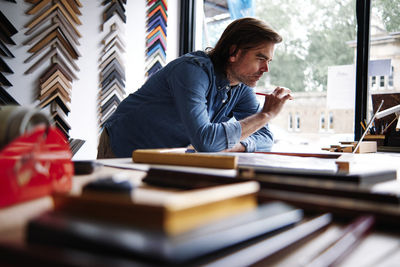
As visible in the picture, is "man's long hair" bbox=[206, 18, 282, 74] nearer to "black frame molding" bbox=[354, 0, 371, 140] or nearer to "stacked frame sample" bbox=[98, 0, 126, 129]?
"black frame molding" bbox=[354, 0, 371, 140]

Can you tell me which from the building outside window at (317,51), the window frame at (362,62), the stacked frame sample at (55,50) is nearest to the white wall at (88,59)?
the stacked frame sample at (55,50)

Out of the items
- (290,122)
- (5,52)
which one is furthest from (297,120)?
(5,52)

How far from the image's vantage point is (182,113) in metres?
1.57

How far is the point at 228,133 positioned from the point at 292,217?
3.58 feet

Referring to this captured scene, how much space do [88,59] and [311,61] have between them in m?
1.95

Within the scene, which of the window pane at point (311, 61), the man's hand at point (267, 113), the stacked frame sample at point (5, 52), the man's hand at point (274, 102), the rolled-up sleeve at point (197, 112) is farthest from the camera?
the window pane at point (311, 61)

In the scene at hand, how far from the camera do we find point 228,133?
1.54 meters

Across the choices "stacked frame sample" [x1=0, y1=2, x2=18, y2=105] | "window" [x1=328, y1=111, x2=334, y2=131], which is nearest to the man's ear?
"window" [x1=328, y1=111, x2=334, y2=131]

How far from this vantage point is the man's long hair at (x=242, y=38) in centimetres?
179

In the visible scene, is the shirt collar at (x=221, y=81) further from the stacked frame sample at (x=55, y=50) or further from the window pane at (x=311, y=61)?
the stacked frame sample at (x=55, y=50)

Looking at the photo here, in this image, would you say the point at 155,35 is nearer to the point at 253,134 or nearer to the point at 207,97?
the point at 207,97

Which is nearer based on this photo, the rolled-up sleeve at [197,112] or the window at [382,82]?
the rolled-up sleeve at [197,112]

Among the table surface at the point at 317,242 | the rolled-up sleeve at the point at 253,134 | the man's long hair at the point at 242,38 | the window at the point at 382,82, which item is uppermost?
the man's long hair at the point at 242,38

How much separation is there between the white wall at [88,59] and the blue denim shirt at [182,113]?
1010 millimetres
